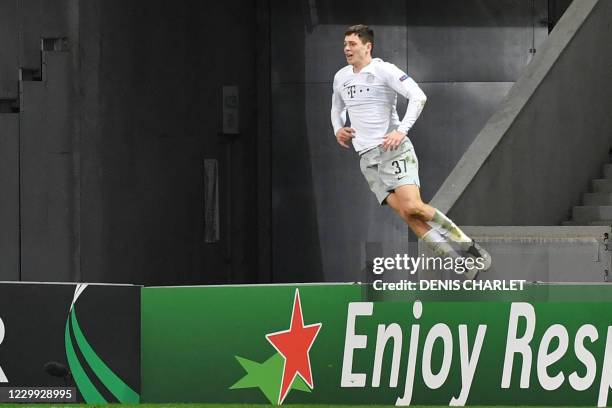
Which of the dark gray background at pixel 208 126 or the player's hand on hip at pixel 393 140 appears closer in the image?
the player's hand on hip at pixel 393 140

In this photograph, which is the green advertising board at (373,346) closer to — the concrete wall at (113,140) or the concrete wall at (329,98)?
the concrete wall at (113,140)

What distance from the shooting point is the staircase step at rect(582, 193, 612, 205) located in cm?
1872

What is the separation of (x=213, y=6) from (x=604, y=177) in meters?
6.86

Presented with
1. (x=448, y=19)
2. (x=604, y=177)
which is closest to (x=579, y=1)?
(x=604, y=177)

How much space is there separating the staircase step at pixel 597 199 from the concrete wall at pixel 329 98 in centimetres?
540

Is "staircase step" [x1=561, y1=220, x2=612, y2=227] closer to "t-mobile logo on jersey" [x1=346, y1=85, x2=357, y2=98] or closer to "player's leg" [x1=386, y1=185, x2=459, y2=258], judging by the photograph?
"player's leg" [x1=386, y1=185, x2=459, y2=258]

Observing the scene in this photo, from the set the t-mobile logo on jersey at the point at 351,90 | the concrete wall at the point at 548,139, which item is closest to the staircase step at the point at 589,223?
the concrete wall at the point at 548,139

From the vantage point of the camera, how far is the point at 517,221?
18.1 m

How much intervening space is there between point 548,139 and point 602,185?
1068 millimetres

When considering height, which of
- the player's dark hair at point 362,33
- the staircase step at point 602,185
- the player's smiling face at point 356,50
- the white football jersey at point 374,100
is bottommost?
the staircase step at point 602,185

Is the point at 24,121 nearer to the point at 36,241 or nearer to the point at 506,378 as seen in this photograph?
the point at 36,241

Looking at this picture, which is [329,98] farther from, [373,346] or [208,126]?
[373,346]

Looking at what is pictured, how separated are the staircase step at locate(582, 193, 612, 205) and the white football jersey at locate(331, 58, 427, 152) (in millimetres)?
3463

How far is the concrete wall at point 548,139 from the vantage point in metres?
17.6
